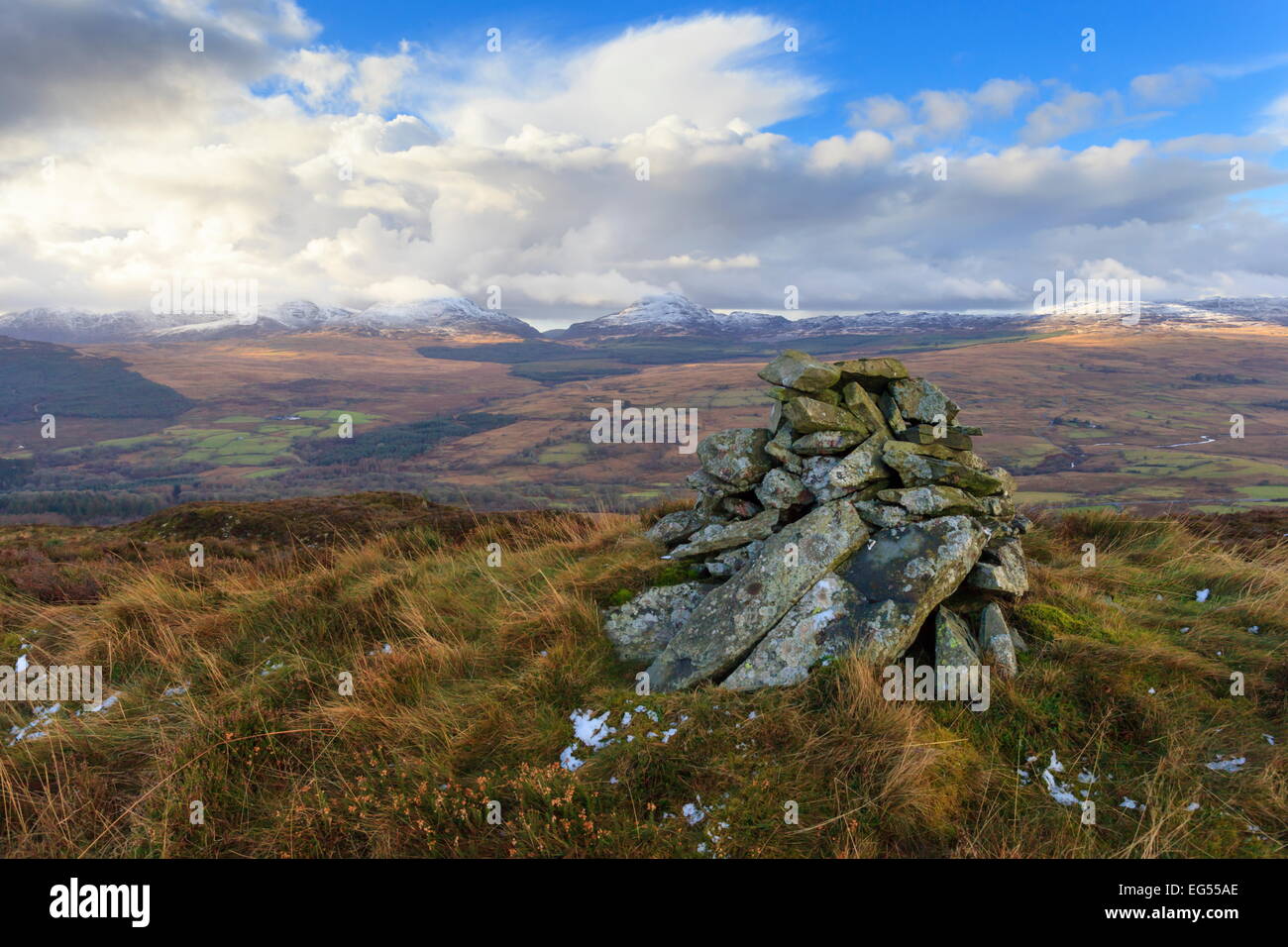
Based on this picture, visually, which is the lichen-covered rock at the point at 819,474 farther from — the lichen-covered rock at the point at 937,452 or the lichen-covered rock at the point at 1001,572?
the lichen-covered rock at the point at 1001,572

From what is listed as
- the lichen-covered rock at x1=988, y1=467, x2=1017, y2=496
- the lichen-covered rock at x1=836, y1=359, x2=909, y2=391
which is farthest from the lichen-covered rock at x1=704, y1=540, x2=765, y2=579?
the lichen-covered rock at x1=988, y1=467, x2=1017, y2=496

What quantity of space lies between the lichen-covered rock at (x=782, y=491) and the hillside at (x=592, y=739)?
184cm

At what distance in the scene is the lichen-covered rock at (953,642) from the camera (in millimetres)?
5812

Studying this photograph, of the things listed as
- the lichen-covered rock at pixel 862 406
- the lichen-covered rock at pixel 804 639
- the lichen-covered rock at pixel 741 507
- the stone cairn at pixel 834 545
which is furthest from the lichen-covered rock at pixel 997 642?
the lichen-covered rock at pixel 741 507

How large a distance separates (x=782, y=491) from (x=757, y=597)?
1.98 meters

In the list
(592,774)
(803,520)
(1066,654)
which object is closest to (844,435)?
(803,520)

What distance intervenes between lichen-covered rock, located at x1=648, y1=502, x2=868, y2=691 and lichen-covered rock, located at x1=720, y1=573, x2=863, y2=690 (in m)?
0.14

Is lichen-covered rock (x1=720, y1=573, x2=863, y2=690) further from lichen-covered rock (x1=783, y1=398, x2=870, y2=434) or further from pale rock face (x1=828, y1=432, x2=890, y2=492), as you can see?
lichen-covered rock (x1=783, y1=398, x2=870, y2=434)

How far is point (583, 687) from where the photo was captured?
6086 mm
